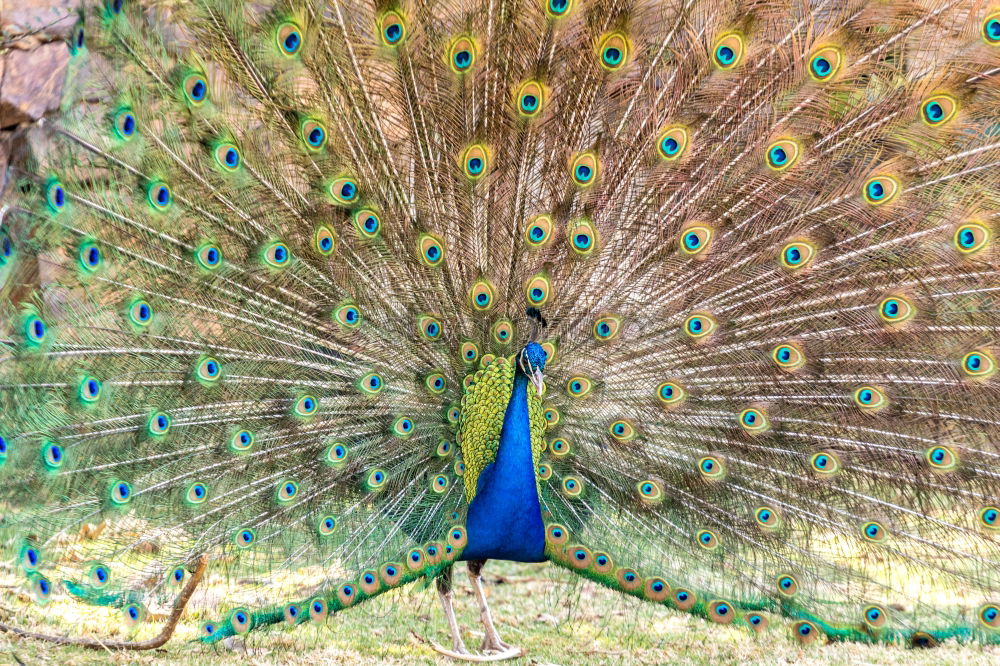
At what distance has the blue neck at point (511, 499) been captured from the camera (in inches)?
154

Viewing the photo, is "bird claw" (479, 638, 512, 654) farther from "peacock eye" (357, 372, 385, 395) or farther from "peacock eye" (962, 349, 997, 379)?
"peacock eye" (962, 349, 997, 379)

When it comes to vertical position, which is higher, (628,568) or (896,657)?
(628,568)

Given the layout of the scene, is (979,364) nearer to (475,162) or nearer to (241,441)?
(475,162)

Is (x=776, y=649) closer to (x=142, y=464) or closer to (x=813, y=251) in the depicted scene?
(x=813, y=251)

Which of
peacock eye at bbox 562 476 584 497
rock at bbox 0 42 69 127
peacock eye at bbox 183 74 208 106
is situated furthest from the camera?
A: rock at bbox 0 42 69 127

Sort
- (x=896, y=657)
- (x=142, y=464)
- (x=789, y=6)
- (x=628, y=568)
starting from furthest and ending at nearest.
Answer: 1. (x=896, y=657)
2. (x=628, y=568)
3. (x=142, y=464)
4. (x=789, y=6)

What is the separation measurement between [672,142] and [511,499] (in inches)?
62.2

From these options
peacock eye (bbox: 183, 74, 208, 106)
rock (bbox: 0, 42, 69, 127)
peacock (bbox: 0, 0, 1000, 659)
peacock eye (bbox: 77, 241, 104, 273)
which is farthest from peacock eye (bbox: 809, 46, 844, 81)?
rock (bbox: 0, 42, 69, 127)

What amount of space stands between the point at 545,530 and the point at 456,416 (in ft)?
2.04

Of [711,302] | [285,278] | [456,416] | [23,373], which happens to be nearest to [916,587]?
[711,302]

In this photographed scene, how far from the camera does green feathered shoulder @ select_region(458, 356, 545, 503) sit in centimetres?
405

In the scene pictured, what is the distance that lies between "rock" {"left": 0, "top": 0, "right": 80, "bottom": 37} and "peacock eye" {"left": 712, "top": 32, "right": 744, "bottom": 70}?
16.0ft

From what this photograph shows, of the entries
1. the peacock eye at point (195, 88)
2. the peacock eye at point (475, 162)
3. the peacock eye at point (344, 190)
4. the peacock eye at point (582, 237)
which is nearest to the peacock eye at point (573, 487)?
the peacock eye at point (582, 237)

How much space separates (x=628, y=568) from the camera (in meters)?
4.04
